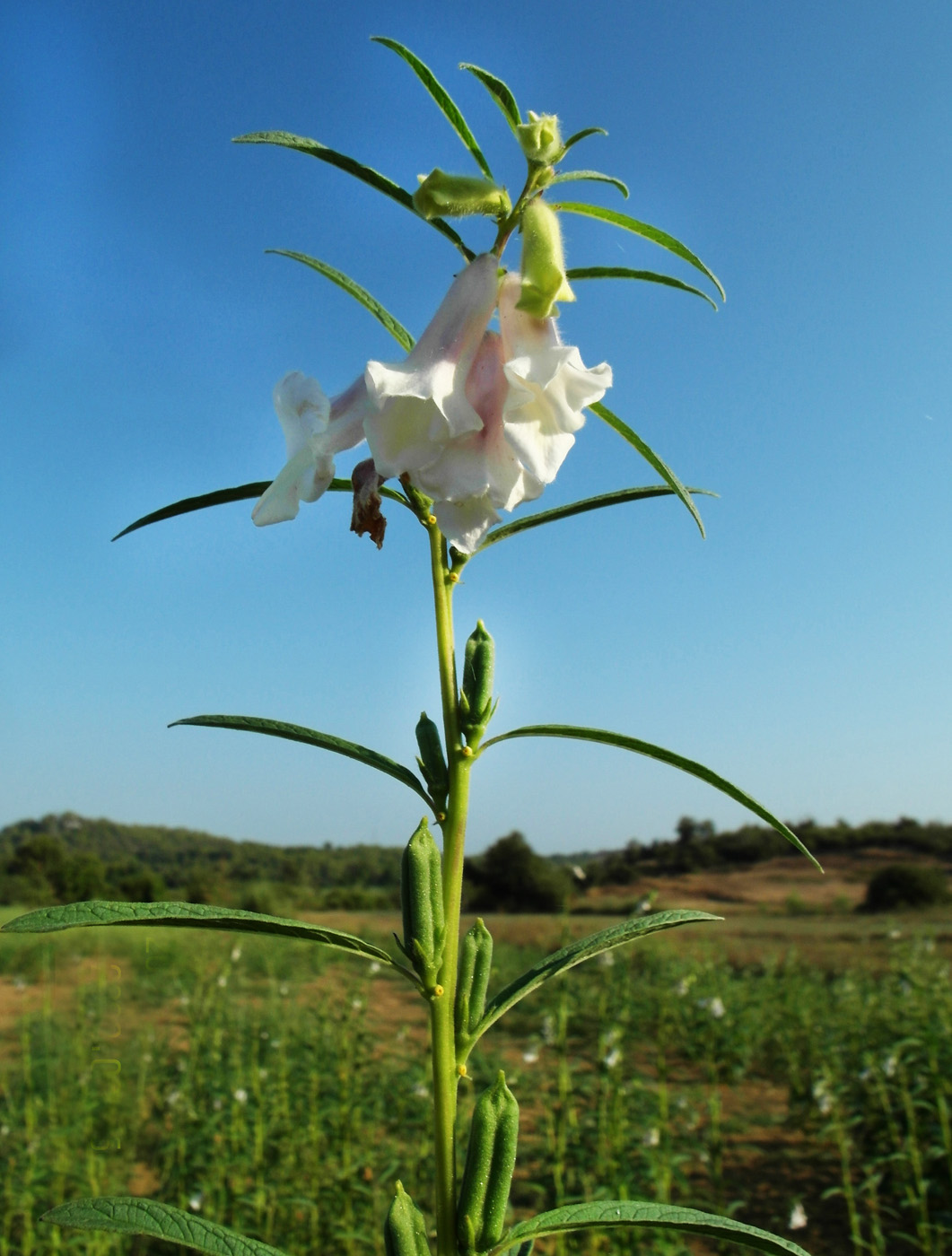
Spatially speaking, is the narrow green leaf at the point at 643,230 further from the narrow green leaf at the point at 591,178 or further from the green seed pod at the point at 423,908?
the green seed pod at the point at 423,908

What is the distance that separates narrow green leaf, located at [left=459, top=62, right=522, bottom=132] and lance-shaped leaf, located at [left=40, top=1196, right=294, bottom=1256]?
2.48 feet

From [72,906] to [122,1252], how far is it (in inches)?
114

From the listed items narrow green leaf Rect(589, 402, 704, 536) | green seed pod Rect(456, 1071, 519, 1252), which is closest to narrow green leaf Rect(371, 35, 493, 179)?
narrow green leaf Rect(589, 402, 704, 536)

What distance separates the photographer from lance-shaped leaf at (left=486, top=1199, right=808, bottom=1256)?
596mm

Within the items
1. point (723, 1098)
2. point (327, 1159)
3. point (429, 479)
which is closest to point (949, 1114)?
point (723, 1098)

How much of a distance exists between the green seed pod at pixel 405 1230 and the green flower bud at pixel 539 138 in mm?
670

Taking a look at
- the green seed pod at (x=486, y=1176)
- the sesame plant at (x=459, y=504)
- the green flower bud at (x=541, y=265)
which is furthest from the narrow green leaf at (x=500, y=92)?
the green seed pod at (x=486, y=1176)

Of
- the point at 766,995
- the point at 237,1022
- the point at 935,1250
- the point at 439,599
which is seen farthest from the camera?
the point at 766,995

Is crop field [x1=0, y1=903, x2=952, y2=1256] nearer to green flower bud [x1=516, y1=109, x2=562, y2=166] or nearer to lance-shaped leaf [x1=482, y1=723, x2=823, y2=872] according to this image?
lance-shaped leaf [x1=482, y1=723, x2=823, y2=872]

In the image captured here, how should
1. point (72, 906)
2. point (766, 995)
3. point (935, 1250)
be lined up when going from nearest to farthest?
point (72, 906) < point (935, 1250) < point (766, 995)

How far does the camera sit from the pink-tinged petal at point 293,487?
0.62 m

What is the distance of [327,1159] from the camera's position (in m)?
2.90

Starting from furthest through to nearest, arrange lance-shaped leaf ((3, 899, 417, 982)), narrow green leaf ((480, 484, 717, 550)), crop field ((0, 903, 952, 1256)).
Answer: crop field ((0, 903, 952, 1256)), narrow green leaf ((480, 484, 717, 550)), lance-shaped leaf ((3, 899, 417, 982))

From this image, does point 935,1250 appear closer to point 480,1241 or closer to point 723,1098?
point 723,1098
